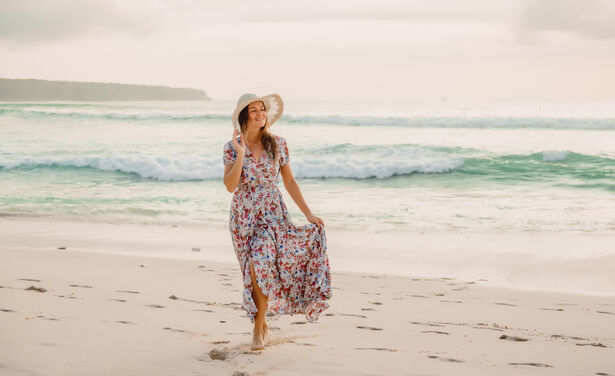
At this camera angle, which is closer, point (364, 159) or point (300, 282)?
point (300, 282)

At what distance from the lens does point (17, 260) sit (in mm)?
7477

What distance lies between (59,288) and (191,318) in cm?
155

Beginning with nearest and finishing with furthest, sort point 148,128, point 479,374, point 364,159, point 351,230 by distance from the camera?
point 479,374 < point 351,230 < point 364,159 < point 148,128

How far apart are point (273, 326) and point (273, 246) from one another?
3.09ft

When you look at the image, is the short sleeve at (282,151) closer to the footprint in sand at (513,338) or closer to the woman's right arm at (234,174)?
the woman's right arm at (234,174)

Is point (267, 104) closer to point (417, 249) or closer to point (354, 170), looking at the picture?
point (417, 249)

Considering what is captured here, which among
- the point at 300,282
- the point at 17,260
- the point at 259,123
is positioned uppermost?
the point at 259,123

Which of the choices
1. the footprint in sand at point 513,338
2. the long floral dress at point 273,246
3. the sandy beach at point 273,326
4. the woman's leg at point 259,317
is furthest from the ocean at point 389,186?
the woman's leg at point 259,317

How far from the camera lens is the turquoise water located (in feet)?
39.5

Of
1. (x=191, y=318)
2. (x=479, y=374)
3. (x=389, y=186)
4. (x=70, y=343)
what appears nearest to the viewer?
(x=479, y=374)

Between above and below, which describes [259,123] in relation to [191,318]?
above

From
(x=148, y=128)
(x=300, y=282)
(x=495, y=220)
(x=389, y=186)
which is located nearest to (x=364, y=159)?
(x=389, y=186)

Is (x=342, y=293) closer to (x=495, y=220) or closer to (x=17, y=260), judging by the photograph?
(x=17, y=260)

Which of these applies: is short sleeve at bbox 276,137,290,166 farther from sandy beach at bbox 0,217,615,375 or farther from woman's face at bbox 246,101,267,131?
sandy beach at bbox 0,217,615,375
